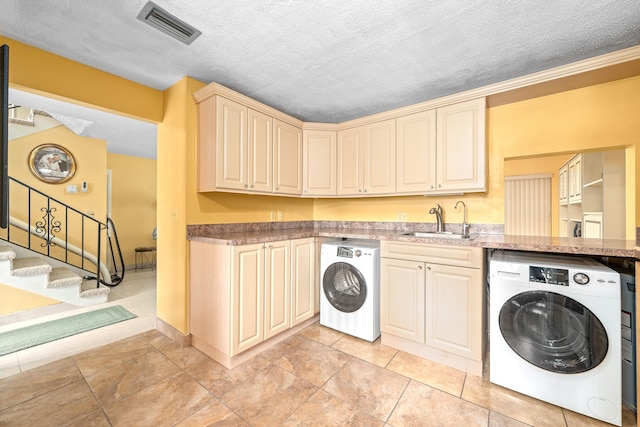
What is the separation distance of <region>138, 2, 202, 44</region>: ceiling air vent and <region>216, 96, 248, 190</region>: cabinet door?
0.51m

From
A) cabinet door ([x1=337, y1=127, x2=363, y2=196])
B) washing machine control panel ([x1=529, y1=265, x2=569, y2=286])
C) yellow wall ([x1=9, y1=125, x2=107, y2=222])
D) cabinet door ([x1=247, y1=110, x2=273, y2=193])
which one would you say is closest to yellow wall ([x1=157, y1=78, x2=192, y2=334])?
cabinet door ([x1=247, y1=110, x2=273, y2=193])

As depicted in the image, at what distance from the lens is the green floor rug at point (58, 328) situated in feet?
7.82

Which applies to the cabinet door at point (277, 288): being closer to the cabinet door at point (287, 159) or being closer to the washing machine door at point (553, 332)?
the cabinet door at point (287, 159)

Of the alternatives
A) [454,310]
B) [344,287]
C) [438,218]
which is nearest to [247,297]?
[344,287]

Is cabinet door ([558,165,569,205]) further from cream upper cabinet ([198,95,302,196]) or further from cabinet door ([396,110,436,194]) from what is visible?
cream upper cabinet ([198,95,302,196])

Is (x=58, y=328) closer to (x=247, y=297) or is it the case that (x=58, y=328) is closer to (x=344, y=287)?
(x=247, y=297)

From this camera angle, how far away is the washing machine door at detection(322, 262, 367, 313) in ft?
8.22

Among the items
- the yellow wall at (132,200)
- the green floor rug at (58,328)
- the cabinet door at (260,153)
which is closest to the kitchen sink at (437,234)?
the cabinet door at (260,153)

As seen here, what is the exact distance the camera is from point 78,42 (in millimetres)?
1877

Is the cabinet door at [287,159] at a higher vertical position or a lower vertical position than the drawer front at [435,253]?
higher

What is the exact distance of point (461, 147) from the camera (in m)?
2.45

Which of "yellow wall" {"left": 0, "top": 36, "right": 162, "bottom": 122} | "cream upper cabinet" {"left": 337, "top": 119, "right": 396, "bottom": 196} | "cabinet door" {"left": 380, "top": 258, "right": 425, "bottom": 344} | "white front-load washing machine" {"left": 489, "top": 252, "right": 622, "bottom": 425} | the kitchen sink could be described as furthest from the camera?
"cream upper cabinet" {"left": 337, "top": 119, "right": 396, "bottom": 196}

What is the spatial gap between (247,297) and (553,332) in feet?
6.98

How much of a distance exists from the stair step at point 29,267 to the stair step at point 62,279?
0.15m
